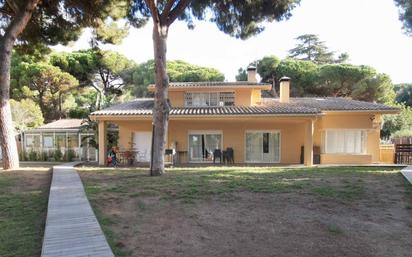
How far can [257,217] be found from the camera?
7.32 m

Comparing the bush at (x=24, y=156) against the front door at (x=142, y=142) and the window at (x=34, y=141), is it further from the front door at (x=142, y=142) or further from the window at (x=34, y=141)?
the front door at (x=142, y=142)

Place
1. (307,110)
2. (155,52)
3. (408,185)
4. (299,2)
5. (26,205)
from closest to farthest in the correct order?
(26,205), (408,185), (155,52), (299,2), (307,110)

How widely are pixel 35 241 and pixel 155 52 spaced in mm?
9452

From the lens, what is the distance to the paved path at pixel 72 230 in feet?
16.3

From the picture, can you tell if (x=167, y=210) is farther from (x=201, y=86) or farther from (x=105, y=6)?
(x=201, y=86)

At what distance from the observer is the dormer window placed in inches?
930

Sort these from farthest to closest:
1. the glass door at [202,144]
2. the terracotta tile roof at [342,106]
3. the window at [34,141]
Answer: the window at [34,141], the glass door at [202,144], the terracotta tile roof at [342,106]

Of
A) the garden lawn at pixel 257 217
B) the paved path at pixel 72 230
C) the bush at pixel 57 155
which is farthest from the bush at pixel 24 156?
the paved path at pixel 72 230

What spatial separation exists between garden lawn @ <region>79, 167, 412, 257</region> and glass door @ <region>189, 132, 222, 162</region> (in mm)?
11466

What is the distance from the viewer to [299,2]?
15781 millimetres

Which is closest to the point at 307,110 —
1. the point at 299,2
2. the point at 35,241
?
the point at 299,2

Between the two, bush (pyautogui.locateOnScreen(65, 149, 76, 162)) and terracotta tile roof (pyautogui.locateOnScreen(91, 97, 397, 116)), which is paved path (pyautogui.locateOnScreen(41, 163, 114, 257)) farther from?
bush (pyautogui.locateOnScreen(65, 149, 76, 162))

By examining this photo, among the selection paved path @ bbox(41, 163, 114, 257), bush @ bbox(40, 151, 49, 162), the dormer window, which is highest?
the dormer window

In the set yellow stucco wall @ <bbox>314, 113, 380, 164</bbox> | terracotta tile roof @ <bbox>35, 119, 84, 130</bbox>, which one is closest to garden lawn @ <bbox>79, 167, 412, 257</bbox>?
yellow stucco wall @ <bbox>314, 113, 380, 164</bbox>
